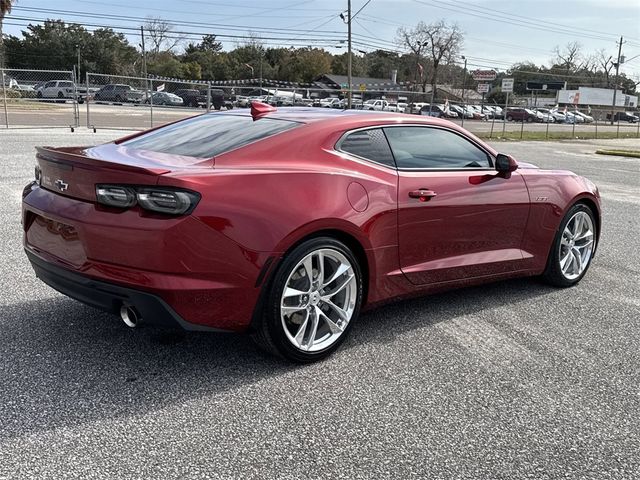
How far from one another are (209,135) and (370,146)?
3.30ft

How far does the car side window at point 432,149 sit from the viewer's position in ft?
13.7

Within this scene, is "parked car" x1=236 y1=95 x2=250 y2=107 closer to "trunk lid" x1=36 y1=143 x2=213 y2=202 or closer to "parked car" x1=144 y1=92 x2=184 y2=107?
"parked car" x1=144 y1=92 x2=184 y2=107

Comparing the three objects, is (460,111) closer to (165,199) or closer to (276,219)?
(276,219)

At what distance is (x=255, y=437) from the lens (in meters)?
2.84

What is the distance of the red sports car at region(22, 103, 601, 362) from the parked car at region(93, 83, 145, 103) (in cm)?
3205

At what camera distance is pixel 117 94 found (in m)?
35.6

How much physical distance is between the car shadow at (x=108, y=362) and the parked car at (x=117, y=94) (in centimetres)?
3201

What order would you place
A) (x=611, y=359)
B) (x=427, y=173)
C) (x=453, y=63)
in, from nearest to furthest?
(x=611, y=359)
(x=427, y=173)
(x=453, y=63)

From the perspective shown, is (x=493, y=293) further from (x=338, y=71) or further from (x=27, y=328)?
(x=338, y=71)

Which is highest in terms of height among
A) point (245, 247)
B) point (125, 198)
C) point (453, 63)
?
point (453, 63)

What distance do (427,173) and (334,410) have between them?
5.84 ft

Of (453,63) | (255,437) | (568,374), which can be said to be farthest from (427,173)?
(453,63)

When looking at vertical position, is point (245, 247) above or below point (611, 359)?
above

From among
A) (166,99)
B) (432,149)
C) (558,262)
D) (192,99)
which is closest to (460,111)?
(192,99)
